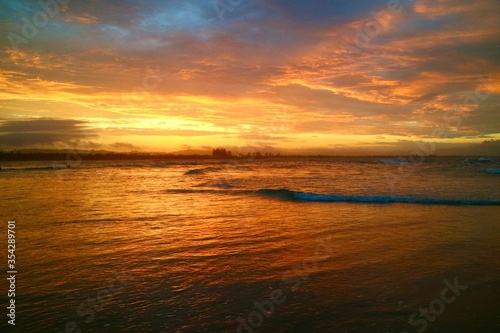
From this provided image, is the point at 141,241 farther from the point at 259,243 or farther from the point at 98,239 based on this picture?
the point at 259,243

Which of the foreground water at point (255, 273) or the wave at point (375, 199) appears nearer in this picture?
the foreground water at point (255, 273)

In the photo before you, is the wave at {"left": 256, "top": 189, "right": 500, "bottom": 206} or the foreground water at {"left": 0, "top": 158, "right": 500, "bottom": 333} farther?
the wave at {"left": 256, "top": 189, "right": 500, "bottom": 206}

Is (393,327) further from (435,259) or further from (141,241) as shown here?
(141,241)

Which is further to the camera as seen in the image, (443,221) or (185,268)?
(443,221)

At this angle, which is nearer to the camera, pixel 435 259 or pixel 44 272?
pixel 44 272

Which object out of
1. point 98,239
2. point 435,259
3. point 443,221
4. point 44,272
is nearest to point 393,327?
point 435,259

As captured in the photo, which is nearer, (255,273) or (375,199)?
(255,273)

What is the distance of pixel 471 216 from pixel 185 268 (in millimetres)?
13914

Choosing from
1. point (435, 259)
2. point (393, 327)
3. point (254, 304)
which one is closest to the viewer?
point (393, 327)

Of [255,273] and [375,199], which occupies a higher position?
[375,199]

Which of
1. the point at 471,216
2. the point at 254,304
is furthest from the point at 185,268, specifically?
the point at 471,216

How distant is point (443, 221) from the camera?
13.5 meters

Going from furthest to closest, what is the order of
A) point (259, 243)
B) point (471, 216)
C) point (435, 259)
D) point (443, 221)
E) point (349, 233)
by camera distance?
1. point (471, 216)
2. point (443, 221)
3. point (349, 233)
4. point (259, 243)
5. point (435, 259)

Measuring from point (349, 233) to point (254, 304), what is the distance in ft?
21.6
